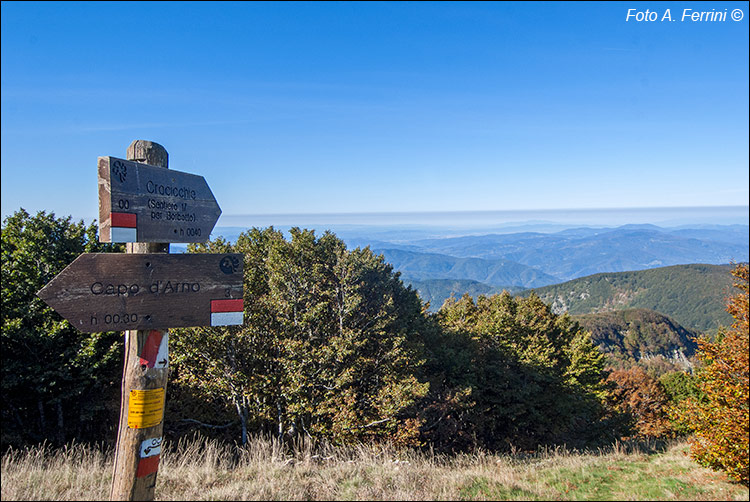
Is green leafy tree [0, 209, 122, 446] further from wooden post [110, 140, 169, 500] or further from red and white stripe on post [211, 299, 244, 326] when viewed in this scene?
red and white stripe on post [211, 299, 244, 326]

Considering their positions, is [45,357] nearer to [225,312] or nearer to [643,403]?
[225,312]

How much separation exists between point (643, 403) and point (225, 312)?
47.2 metres

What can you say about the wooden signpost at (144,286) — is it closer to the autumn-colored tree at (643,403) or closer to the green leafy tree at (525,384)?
the green leafy tree at (525,384)

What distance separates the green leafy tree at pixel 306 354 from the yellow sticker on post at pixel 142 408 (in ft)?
32.9

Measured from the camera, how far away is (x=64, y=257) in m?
15.6

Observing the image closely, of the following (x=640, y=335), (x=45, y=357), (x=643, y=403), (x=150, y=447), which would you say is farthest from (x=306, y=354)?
(x=640, y=335)

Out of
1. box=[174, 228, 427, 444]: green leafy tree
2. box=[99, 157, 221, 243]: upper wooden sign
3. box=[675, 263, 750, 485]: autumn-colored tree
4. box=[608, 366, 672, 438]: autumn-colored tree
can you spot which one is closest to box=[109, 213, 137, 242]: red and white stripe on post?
box=[99, 157, 221, 243]: upper wooden sign

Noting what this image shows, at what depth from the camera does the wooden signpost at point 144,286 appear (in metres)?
3.44

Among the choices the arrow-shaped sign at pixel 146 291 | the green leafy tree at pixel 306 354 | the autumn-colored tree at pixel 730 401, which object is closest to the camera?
the arrow-shaped sign at pixel 146 291

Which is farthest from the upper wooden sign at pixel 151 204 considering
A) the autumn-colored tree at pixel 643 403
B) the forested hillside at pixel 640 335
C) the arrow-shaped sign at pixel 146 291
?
the forested hillside at pixel 640 335

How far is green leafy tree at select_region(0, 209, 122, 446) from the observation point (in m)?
14.1

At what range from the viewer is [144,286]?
3.63 meters

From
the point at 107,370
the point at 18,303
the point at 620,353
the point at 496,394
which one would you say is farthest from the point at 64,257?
the point at 620,353

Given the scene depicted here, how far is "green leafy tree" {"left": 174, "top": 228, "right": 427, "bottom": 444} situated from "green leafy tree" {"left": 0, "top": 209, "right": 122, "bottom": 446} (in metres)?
3.66
